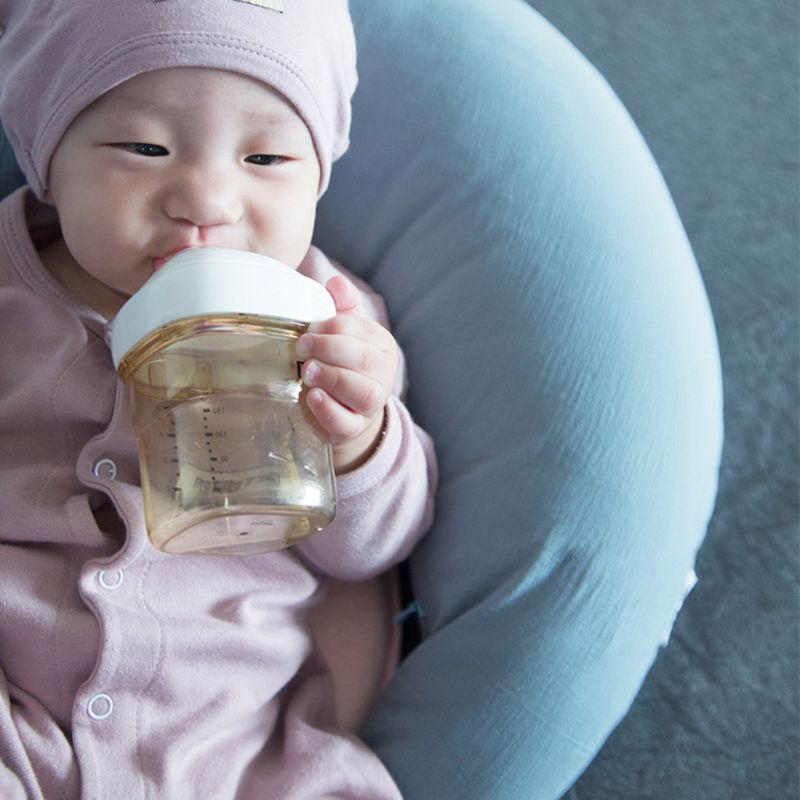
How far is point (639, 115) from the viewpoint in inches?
67.2

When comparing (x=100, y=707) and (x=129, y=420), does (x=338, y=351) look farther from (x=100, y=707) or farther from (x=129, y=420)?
(x=100, y=707)

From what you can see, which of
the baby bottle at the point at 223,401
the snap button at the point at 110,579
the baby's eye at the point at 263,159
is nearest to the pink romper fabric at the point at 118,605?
the snap button at the point at 110,579

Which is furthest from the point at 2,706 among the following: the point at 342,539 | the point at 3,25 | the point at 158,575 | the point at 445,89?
the point at 445,89

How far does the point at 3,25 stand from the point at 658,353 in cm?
64

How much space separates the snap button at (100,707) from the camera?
88 cm

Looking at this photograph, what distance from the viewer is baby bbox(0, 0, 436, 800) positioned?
31.9 inches

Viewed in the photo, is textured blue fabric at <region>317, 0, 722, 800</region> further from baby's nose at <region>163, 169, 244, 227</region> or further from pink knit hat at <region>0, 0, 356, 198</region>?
baby's nose at <region>163, 169, 244, 227</region>

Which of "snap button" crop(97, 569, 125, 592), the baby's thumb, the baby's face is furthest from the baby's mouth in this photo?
"snap button" crop(97, 569, 125, 592)

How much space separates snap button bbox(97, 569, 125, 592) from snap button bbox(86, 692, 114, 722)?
0.09 metres

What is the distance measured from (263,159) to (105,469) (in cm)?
29

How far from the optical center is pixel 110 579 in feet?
2.91

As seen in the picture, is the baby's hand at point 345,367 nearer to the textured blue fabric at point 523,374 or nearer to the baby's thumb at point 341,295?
the baby's thumb at point 341,295

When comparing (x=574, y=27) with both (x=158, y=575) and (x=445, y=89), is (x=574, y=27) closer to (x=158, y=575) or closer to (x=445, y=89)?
(x=445, y=89)

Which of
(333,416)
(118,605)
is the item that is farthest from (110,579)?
(333,416)
